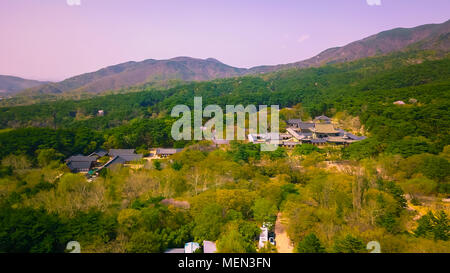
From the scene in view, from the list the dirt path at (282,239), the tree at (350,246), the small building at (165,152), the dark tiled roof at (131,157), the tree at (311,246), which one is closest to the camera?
the tree at (350,246)

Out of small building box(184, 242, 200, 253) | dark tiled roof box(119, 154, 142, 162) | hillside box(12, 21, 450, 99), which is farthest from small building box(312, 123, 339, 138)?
hillside box(12, 21, 450, 99)

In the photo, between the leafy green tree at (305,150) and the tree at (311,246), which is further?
the leafy green tree at (305,150)

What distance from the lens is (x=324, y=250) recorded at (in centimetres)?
725

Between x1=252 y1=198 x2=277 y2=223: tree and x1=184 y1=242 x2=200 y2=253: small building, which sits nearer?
x1=184 y1=242 x2=200 y2=253: small building

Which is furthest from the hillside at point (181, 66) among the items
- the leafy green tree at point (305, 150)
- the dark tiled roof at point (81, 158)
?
the leafy green tree at point (305, 150)

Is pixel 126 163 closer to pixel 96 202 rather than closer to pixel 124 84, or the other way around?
pixel 96 202

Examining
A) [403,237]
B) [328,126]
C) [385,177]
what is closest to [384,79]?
[328,126]

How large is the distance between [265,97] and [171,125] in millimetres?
22553

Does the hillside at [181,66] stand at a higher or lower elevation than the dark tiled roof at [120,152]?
higher

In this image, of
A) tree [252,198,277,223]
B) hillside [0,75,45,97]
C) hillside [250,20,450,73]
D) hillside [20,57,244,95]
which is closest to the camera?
tree [252,198,277,223]

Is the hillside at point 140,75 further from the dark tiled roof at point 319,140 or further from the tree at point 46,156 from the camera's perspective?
the dark tiled roof at point 319,140

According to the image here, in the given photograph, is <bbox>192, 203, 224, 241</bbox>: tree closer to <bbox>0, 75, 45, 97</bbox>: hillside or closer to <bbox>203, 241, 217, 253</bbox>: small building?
<bbox>203, 241, 217, 253</bbox>: small building

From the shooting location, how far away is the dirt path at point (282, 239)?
846 cm

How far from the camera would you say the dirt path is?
846cm
